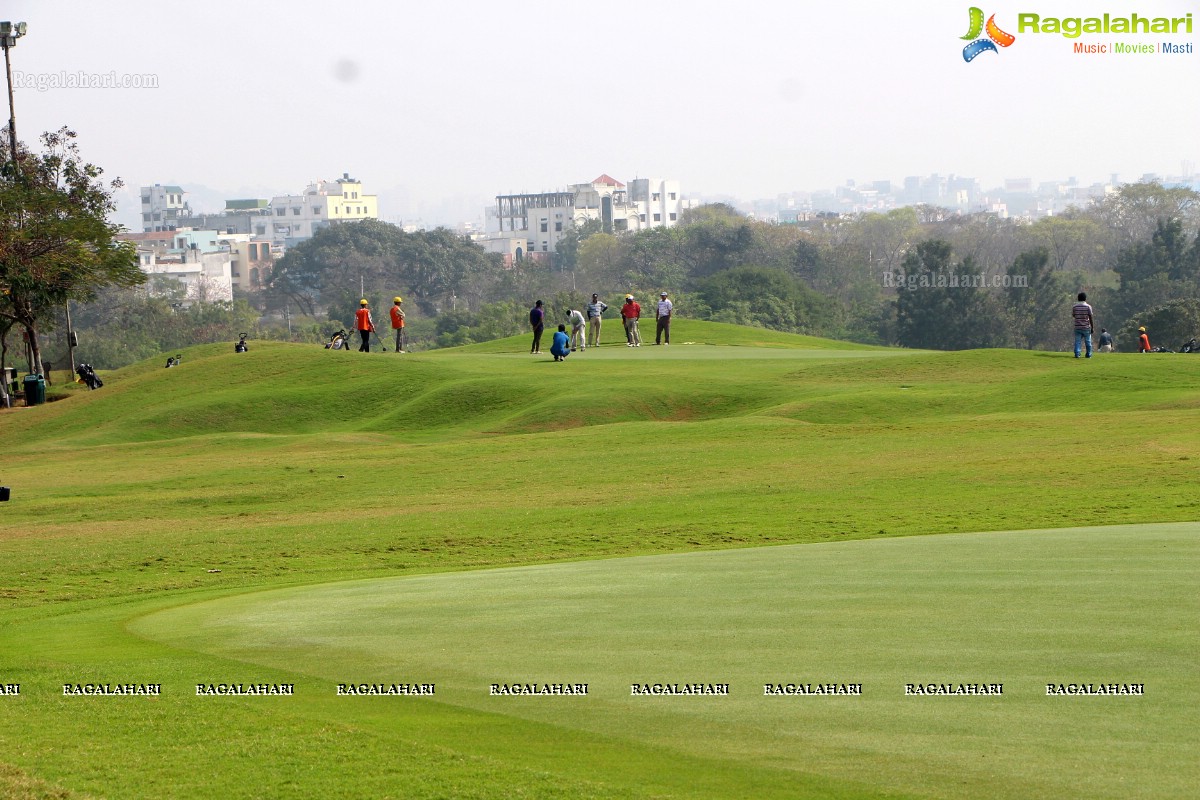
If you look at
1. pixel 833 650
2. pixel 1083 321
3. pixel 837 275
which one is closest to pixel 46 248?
pixel 1083 321

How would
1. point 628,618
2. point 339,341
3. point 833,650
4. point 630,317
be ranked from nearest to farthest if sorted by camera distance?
point 833,650 < point 628,618 < point 339,341 < point 630,317

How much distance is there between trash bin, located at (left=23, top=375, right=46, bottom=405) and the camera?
43.8 metres

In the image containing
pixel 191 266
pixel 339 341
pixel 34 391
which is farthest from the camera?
pixel 191 266

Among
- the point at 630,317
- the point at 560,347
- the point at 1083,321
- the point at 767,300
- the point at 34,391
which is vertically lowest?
the point at 34,391

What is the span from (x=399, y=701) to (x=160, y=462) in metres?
22.4

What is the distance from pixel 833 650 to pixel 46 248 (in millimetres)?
45708

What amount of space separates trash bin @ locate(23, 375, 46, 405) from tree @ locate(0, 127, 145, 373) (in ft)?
13.4

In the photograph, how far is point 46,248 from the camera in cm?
4756

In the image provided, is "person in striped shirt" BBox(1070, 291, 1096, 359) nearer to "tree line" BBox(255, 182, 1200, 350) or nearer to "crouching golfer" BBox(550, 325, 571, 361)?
"crouching golfer" BBox(550, 325, 571, 361)

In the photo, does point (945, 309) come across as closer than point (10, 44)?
No

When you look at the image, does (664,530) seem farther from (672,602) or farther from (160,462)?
(160,462)

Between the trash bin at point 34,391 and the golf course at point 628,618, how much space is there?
1789 centimetres

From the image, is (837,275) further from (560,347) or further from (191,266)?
(191,266)

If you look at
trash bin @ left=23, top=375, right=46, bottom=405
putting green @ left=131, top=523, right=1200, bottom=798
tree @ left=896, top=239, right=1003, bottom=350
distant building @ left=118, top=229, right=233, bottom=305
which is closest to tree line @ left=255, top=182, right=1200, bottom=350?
tree @ left=896, top=239, right=1003, bottom=350
